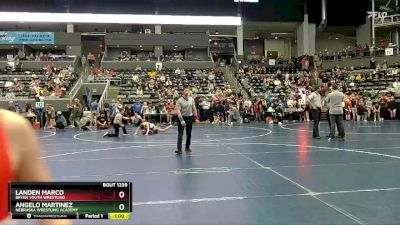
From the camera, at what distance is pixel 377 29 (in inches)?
1642

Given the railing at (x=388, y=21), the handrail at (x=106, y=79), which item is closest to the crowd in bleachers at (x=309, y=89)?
the railing at (x=388, y=21)

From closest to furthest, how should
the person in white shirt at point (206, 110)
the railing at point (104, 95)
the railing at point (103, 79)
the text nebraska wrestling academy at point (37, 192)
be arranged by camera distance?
the text nebraska wrestling academy at point (37, 192), the person in white shirt at point (206, 110), the railing at point (104, 95), the railing at point (103, 79)

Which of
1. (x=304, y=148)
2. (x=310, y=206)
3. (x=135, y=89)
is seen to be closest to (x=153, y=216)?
(x=310, y=206)

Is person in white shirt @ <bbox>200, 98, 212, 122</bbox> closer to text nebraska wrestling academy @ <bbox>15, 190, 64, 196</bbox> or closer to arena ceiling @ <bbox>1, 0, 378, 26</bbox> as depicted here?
arena ceiling @ <bbox>1, 0, 378, 26</bbox>

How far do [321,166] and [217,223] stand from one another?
3.93m

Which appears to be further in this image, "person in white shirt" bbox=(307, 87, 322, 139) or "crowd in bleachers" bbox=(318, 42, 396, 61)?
"crowd in bleachers" bbox=(318, 42, 396, 61)

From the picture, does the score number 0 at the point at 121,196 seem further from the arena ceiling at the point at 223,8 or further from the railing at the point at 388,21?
the railing at the point at 388,21

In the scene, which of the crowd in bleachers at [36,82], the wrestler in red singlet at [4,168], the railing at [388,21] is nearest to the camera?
the wrestler in red singlet at [4,168]

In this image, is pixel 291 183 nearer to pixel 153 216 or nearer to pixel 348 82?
pixel 153 216

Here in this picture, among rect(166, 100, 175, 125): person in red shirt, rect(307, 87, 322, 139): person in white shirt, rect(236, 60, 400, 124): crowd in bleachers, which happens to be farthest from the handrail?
rect(307, 87, 322, 139): person in white shirt
